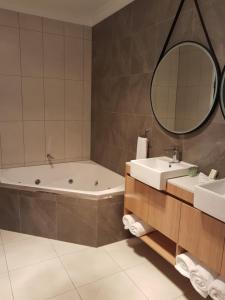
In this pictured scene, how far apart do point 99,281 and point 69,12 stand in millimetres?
3001

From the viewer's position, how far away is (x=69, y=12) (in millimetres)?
2924

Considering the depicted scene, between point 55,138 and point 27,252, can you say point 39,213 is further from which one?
point 55,138

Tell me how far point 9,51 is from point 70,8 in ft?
2.95

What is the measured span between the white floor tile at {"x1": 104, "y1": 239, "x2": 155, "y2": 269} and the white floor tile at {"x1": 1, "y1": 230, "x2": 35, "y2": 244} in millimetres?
867

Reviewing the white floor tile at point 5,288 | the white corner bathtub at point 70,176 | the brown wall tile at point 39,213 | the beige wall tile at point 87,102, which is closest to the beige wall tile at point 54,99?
the beige wall tile at point 87,102

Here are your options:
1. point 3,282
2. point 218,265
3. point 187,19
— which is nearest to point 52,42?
point 187,19

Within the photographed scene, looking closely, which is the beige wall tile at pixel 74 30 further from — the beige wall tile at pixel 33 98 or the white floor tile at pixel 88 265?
the white floor tile at pixel 88 265

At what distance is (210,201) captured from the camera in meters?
1.30

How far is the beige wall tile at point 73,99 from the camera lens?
10.6ft

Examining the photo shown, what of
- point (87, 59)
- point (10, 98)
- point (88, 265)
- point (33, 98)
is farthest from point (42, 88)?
point (88, 265)

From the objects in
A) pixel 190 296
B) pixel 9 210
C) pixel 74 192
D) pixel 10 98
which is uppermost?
pixel 10 98

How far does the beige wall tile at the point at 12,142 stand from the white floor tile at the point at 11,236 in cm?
94

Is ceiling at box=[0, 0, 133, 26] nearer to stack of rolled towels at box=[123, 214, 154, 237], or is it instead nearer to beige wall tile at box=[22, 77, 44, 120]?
beige wall tile at box=[22, 77, 44, 120]

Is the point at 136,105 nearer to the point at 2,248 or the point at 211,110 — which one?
the point at 211,110
